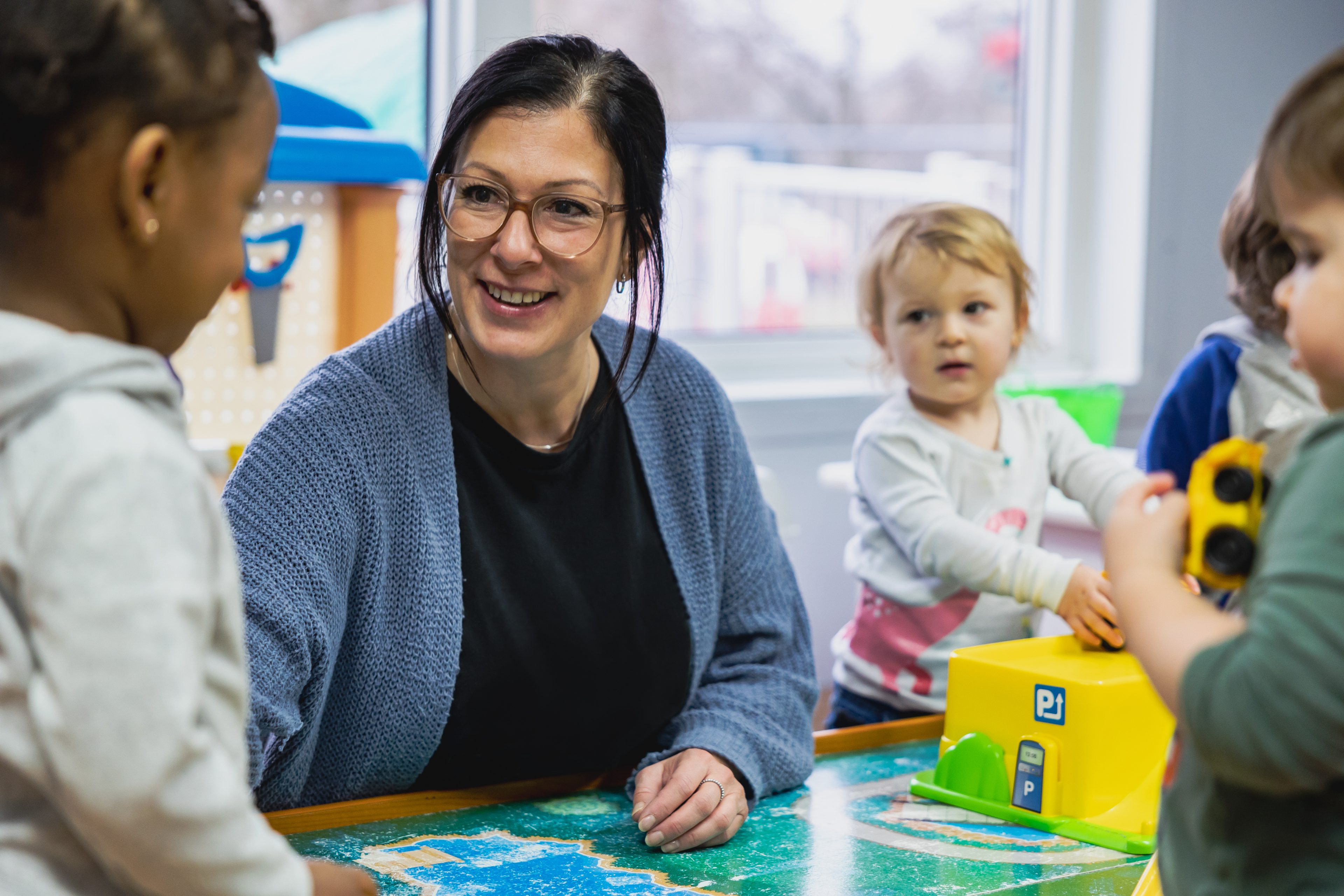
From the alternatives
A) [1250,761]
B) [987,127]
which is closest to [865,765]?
[1250,761]

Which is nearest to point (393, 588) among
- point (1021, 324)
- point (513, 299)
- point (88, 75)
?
point (513, 299)

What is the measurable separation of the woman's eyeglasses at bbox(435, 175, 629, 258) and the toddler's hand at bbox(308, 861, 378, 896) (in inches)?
23.3

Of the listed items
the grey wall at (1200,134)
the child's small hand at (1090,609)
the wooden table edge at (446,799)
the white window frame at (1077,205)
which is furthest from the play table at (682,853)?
the grey wall at (1200,134)

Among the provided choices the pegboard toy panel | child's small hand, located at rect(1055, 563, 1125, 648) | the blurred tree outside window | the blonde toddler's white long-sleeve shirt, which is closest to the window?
the blurred tree outside window

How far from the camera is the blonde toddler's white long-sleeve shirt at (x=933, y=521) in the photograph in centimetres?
141

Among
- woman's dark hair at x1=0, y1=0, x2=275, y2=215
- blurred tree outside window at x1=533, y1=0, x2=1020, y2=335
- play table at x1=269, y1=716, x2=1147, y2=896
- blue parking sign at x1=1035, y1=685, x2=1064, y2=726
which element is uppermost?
blurred tree outside window at x1=533, y1=0, x2=1020, y2=335

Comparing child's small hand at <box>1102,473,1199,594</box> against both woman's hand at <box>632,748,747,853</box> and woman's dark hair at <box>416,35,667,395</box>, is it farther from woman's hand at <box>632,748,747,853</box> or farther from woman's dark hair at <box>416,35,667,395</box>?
woman's dark hair at <box>416,35,667,395</box>

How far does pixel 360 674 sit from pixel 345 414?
0.21 meters

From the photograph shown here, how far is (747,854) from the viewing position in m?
0.97

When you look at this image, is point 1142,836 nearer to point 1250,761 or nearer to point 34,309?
point 1250,761

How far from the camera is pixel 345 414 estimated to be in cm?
108

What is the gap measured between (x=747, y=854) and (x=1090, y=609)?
0.42 metres

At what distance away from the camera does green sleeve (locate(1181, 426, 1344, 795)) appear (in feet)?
1.56

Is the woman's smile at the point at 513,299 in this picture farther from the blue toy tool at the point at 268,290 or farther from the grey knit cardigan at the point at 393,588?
the blue toy tool at the point at 268,290
